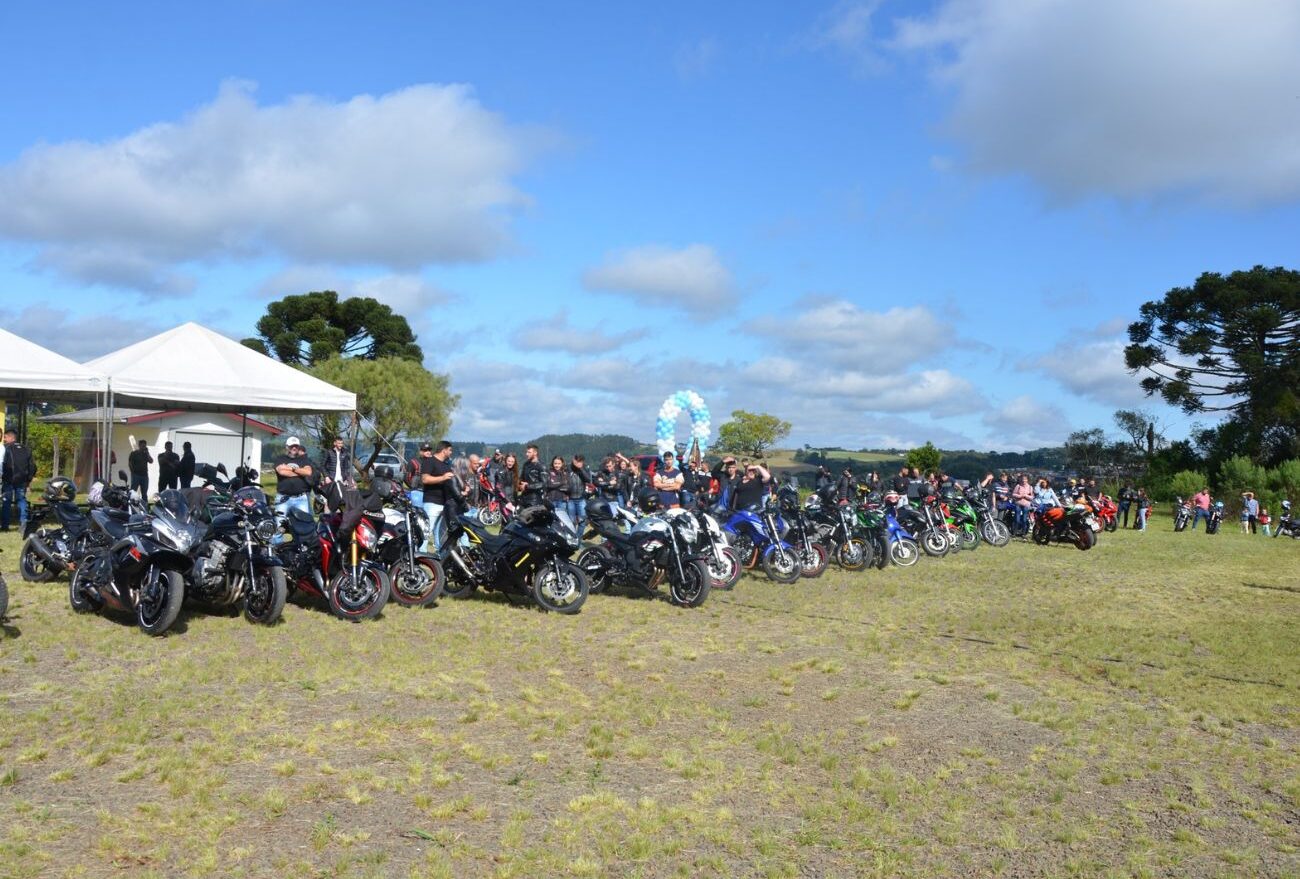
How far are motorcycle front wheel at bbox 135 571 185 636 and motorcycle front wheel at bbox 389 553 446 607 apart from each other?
206 cm

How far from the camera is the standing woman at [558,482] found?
14203 mm

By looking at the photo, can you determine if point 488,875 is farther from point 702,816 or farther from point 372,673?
point 372,673

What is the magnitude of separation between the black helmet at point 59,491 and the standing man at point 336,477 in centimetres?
251

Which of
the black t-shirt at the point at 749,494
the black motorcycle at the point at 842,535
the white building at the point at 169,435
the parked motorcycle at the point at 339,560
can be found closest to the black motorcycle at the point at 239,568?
the parked motorcycle at the point at 339,560

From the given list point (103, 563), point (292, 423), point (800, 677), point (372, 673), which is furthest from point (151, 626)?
point (292, 423)

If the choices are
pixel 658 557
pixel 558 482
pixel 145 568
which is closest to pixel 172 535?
pixel 145 568

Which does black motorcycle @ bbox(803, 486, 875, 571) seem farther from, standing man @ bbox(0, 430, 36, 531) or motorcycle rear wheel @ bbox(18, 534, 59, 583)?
standing man @ bbox(0, 430, 36, 531)

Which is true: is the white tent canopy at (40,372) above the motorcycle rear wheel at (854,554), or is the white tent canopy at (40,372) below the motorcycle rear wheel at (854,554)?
above

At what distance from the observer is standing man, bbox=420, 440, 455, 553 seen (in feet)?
37.6

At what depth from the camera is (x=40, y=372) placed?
51.2 feet

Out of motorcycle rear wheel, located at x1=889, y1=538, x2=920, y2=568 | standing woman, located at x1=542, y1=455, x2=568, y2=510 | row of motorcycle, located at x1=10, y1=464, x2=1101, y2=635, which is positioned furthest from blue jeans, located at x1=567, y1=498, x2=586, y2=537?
motorcycle rear wheel, located at x1=889, y1=538, x2=920, y2=568

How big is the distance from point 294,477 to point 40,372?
5979 millimetres

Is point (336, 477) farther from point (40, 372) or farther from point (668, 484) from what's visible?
point (40, 372)

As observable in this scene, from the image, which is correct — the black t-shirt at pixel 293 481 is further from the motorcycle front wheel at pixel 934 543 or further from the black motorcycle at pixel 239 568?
the motorcycle front wheel at pixel 934 543
